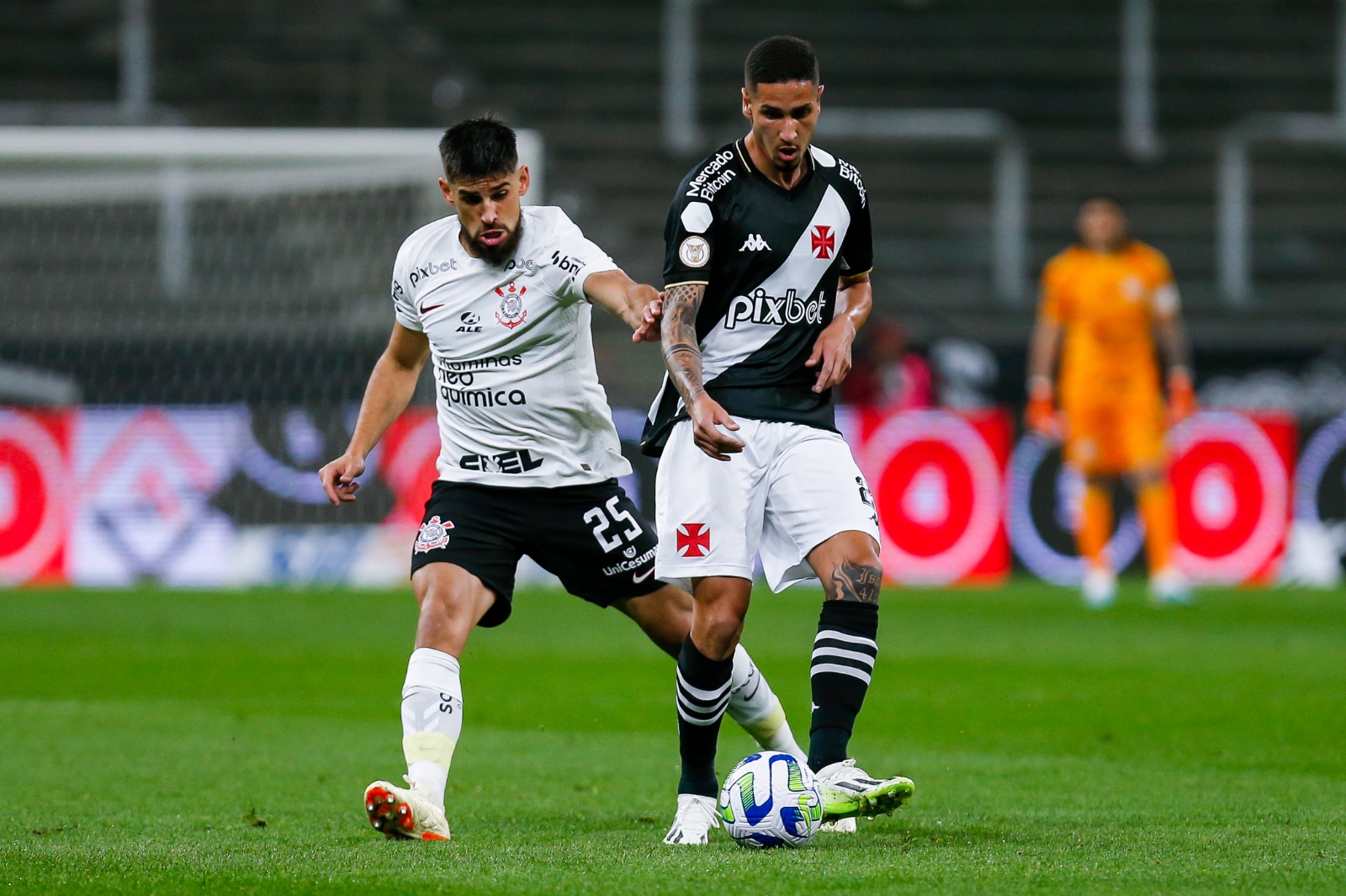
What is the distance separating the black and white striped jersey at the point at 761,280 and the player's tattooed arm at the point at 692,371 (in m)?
0.08

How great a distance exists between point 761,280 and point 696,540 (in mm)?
757

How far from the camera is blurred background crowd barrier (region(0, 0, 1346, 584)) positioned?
48.1 ft

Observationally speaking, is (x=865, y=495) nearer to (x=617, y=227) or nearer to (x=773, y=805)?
(x=773, y=805)

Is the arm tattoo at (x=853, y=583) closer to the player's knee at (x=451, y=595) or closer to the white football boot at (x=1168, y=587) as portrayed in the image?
the player's knee at (x=451, y=595)

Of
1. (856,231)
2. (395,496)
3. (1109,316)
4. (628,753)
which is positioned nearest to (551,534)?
(856,231)

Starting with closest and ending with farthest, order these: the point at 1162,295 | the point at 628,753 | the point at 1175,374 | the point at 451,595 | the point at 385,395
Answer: the point at 451,595, the point at 385,395, the point at 628,753, the point at 1175,374, the point at 1162,295

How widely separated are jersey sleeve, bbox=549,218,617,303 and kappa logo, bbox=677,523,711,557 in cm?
84

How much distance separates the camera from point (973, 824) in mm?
5148

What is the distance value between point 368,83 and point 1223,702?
12812mm

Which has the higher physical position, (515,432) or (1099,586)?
(515,432)

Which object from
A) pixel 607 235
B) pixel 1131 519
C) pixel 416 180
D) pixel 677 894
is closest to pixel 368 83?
pixel 607 235

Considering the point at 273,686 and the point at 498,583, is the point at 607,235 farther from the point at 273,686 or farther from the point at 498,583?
the point at 498,583

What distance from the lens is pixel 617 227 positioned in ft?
64.1

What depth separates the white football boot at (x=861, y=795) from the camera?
4.76 meters
